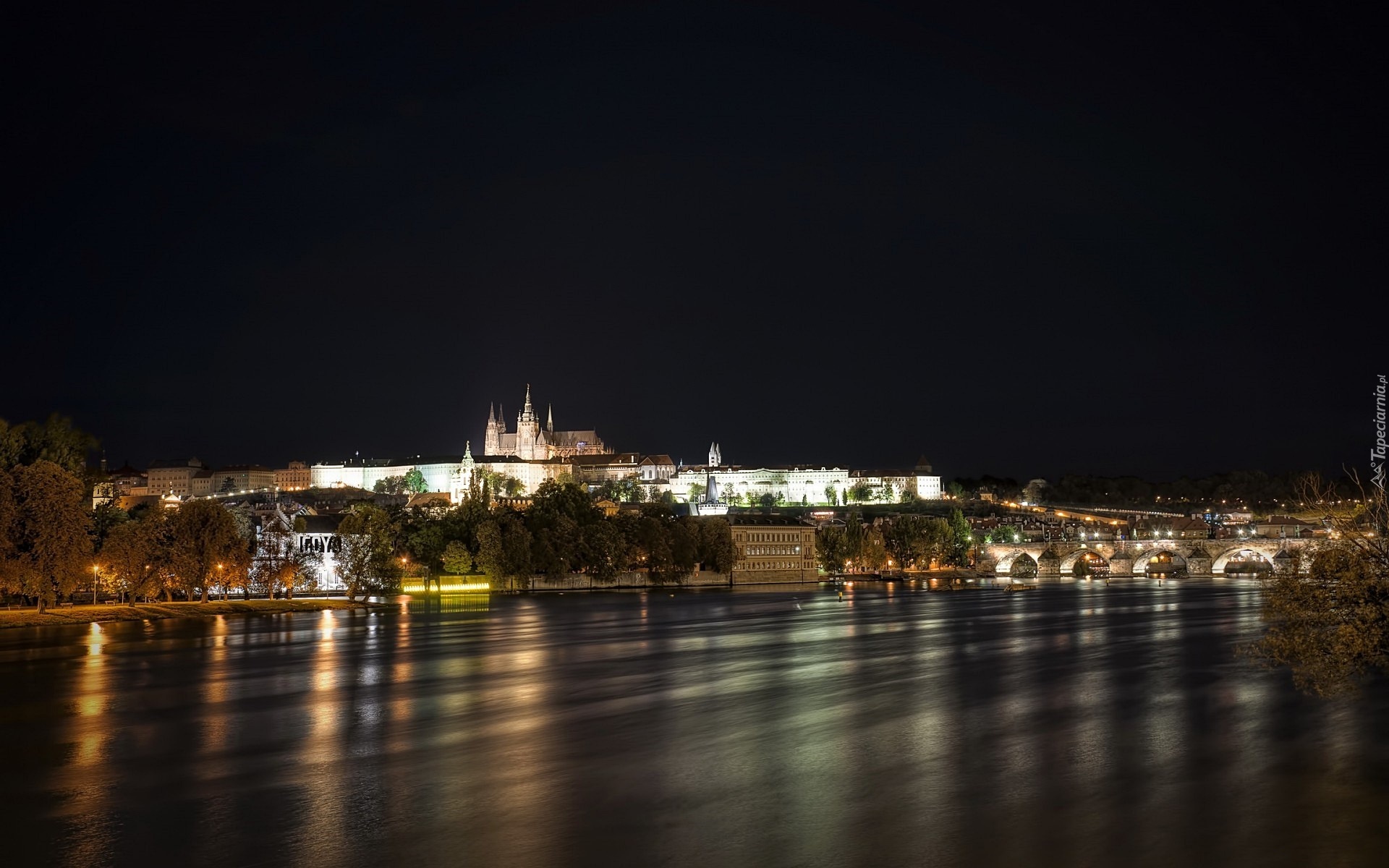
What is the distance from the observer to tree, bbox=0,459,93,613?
4059cm

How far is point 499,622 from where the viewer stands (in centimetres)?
4869

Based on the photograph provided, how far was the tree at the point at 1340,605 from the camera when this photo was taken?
17.8 m

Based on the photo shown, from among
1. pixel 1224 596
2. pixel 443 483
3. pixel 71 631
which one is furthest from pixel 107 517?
pixel 443 483

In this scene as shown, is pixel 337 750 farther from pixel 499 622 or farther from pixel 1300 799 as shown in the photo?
pixel 499 622

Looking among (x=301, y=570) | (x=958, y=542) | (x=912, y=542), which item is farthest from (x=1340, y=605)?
(x=958, y=542)

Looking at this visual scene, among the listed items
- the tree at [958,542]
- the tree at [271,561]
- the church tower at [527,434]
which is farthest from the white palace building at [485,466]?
the tree at [271,561]

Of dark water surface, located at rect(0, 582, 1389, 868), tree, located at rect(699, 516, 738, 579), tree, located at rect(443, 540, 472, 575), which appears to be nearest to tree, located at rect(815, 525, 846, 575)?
tree, located at rect(699, 516, 738, 579)

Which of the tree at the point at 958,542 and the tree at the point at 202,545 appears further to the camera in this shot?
the tree at the point at 958,542

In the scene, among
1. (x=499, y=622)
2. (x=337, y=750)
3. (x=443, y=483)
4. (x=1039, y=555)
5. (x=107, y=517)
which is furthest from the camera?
(x=443, y=483)

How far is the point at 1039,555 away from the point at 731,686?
77.2 m

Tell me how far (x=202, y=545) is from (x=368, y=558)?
37.7ft

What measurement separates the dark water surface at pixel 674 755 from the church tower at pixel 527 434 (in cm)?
14718

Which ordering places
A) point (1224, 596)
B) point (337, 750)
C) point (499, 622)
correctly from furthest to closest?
point (1224, 596)
point (499, 622)
point (337, 750)

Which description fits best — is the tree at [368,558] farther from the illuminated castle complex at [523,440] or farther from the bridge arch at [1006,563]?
the illuminated castle complex at [523,440]
